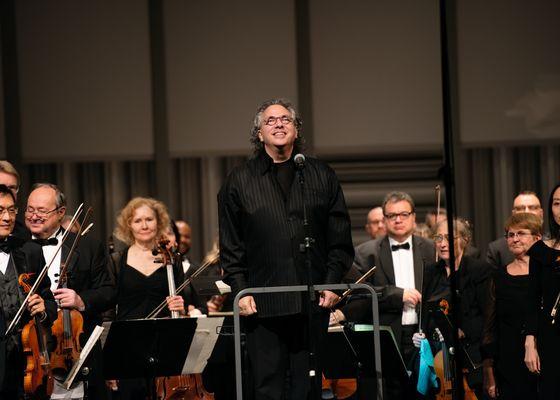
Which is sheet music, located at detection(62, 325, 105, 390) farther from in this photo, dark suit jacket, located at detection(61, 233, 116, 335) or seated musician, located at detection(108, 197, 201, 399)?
seated musician, located at detection(108, 197, 201, 399)

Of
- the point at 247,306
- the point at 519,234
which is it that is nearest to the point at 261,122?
the point at 247,306

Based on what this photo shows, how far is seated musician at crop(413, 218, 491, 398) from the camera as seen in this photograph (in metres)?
5.79

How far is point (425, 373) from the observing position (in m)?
5.61

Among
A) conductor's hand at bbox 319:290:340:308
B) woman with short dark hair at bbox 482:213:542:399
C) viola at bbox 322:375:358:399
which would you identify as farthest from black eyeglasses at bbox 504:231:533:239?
conductor's hand at bbox 319:290:340:308

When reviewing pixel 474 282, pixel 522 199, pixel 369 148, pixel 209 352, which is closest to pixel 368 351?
pixel 209 352

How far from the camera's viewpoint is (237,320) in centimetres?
412

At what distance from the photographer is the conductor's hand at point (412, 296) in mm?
5867

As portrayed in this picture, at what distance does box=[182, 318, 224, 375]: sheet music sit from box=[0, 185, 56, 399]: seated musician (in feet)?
2.40

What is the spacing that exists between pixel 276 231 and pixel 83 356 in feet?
4.36

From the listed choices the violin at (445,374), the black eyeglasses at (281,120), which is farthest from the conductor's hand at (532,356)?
the black eyeglasses at (281,120)

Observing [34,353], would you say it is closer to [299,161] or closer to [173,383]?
[173,383]

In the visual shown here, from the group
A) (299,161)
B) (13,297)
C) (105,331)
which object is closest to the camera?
(299,161)

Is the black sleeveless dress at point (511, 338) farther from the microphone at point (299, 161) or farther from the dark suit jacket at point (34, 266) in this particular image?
the dark suit jacket at point (34, 266)

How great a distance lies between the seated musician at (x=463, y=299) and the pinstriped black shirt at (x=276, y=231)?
4.92 feet
